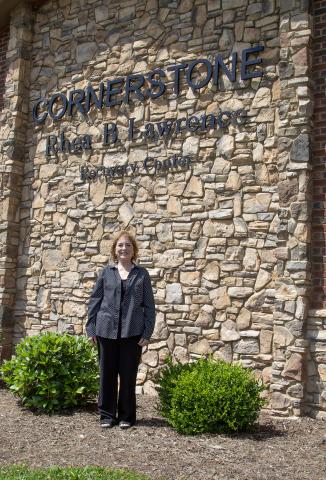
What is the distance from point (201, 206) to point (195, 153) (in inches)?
25.8

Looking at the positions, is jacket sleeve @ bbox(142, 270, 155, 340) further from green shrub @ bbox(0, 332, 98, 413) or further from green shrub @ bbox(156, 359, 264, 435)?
green shrub @ bbox(0, 332, 98, 413)

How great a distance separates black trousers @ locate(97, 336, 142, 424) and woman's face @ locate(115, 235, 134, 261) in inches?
30.9

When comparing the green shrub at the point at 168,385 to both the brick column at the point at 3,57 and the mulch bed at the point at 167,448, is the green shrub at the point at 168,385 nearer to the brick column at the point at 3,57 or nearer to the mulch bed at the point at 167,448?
the mulch bed at the point at 167,448

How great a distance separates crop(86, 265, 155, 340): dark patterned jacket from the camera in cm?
544

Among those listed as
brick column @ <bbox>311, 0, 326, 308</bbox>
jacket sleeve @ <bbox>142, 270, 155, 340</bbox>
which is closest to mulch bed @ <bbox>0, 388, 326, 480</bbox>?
jacket sleeve @ <bbox>142, 270, 155, 340</bbox>

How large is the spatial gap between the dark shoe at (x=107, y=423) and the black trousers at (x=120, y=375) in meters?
0.03

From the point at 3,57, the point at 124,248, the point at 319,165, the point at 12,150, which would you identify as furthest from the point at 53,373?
the point at 3,57

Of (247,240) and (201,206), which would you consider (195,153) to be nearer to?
(201,206)

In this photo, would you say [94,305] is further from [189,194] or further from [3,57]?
[3,57]

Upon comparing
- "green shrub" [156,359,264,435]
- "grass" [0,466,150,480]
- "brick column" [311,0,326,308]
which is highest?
"brick column" [311,0,326,308]

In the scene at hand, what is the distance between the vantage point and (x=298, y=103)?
20.2 ft

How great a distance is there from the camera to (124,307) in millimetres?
5496

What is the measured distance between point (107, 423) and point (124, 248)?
1.63 m

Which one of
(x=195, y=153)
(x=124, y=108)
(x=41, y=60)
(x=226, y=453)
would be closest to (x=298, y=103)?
(x=195, y=153)
